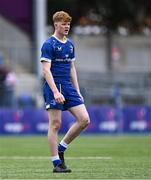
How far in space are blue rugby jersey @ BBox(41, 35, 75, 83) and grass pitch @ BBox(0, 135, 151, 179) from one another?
134cm

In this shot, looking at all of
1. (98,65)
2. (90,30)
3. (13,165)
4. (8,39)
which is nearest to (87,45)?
(98,65)

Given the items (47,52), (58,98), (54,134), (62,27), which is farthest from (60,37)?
(54,134)

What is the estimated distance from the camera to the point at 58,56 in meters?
12.4

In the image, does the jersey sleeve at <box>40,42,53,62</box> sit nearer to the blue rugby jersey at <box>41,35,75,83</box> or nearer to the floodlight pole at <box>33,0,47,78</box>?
the blue rugby jersey at <box>41,35,75,83</box>

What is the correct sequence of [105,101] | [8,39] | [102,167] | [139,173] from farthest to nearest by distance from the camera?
[8,39]
[105,101]
[102,167]
[139,173]

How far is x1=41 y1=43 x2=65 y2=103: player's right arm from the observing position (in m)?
12.1

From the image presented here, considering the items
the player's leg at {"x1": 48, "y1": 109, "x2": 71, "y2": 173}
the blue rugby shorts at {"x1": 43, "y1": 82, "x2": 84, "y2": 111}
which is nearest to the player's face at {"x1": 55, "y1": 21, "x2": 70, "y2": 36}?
the blue rugby shorts at {"x1": 43, "y1": 82, "x2": 84, "y2": 111}

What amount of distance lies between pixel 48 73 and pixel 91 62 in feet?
108

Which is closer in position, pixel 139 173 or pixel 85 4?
pixel 139 173

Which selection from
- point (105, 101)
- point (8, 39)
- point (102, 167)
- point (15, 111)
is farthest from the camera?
point (8, 39)

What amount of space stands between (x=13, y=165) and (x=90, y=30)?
126ft

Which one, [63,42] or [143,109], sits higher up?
[63,42]

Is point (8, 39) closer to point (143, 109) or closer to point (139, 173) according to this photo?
point (143, 109)

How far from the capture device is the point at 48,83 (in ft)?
39.9
